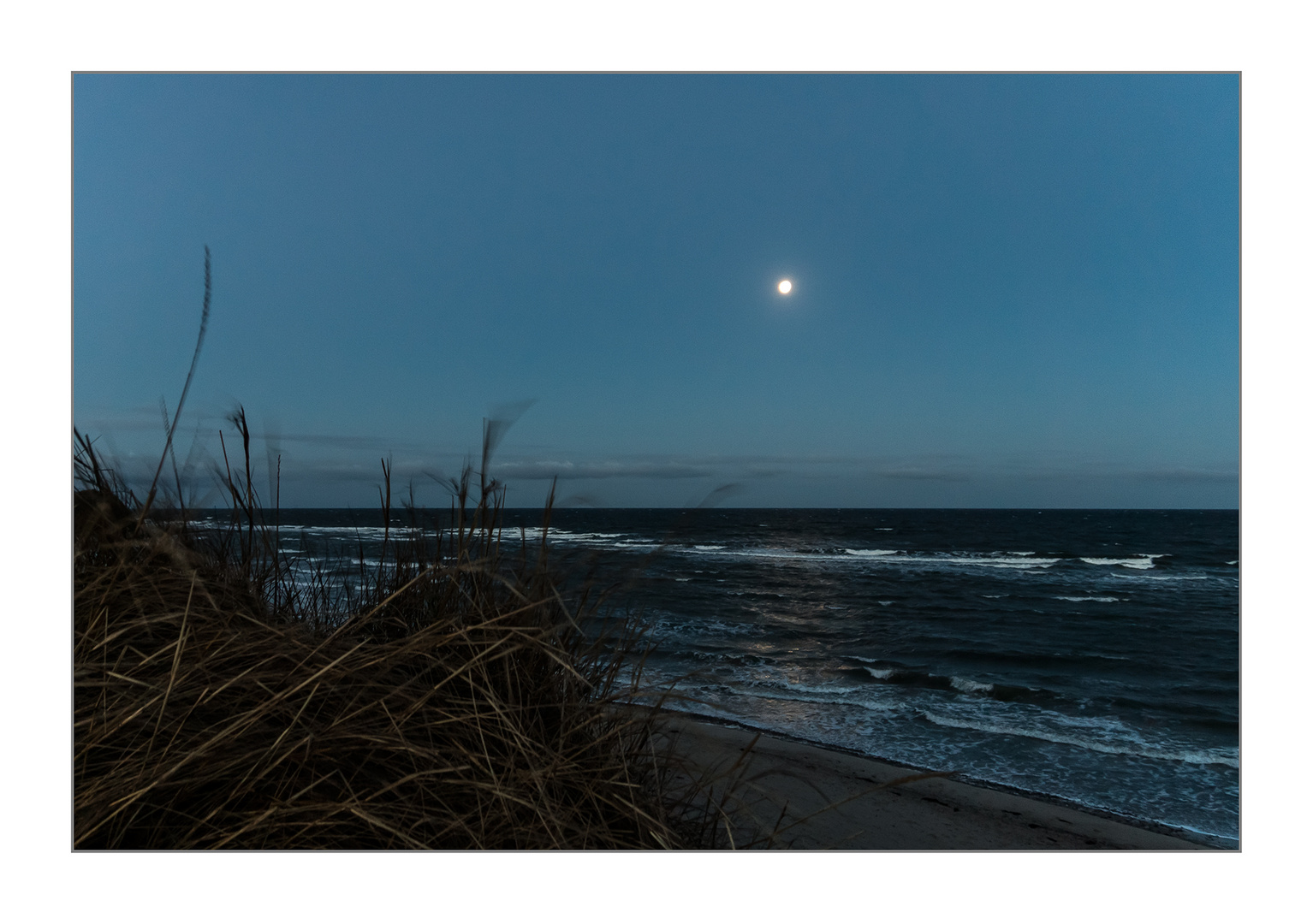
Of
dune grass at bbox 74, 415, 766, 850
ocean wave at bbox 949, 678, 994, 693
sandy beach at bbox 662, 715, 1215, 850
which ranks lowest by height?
ocean wave at bbox 949, 678, 994, 693

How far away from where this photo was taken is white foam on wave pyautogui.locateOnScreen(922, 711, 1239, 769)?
19.8 feet

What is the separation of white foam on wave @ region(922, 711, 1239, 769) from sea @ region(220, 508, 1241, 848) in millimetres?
28

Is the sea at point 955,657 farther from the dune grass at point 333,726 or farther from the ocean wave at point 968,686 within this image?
the dune grass at point 333,726

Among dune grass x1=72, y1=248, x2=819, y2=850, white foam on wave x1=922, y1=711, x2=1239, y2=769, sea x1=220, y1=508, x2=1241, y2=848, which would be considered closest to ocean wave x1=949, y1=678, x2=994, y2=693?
sea x1=220, y1=508, x2=1241, y2=848

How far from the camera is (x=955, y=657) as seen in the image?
10.1m

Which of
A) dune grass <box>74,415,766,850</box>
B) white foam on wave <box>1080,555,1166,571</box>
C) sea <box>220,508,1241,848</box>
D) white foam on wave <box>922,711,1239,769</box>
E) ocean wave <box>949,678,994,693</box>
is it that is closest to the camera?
dune grass <box>74,415,766,850</box>

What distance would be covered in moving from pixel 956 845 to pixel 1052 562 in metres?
25.1

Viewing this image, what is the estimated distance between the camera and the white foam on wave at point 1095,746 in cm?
604

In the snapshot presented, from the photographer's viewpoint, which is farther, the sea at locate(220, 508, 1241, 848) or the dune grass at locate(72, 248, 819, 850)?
the sea at locate(220, 508, 1241, 848)

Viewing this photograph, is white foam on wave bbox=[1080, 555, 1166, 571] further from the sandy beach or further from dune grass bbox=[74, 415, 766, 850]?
dune grass bbox=[74, 415, 766, 850]
